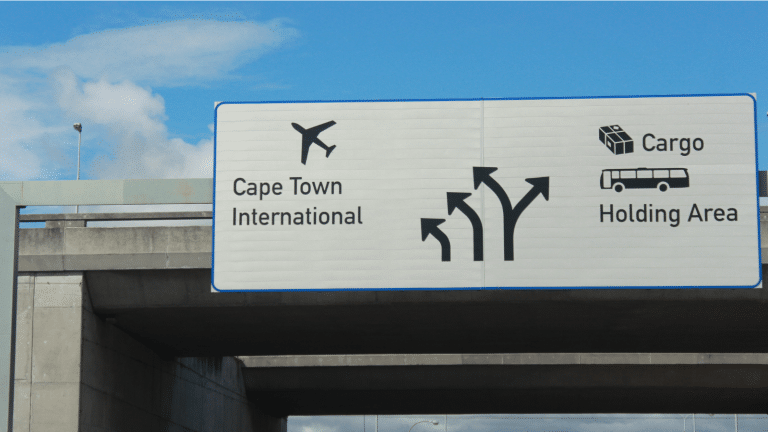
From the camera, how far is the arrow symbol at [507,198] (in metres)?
14.5

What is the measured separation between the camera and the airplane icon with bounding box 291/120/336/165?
14769 millimetres

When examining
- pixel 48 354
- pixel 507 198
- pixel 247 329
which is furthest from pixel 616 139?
pixel 48 354

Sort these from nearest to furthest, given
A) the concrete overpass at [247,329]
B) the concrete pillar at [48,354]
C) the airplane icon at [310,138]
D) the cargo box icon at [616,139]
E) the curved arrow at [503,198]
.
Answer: the curved arrow at [503,198], the cargo box icon at [616,139], the airplane icon at [310,138], the concrete pillar at [48,354], the concrete overpass at [247,329]

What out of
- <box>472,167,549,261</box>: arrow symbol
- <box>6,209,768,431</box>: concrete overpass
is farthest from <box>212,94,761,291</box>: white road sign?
<box>6,209,768,431</box>: concrete overpass

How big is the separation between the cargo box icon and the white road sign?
0.02 m

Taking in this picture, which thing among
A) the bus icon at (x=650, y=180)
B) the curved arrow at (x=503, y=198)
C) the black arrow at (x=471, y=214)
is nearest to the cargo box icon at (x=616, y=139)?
the bus icon at (x=650, y=180)

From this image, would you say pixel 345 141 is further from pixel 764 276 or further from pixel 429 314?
pixel 764 276

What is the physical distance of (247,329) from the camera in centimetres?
2111

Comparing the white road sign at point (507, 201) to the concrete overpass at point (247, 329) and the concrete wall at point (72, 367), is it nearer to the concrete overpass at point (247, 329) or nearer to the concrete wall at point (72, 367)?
the concrete overpass at point (247, 329)

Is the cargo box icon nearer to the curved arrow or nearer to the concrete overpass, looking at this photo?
A: the curved arrow

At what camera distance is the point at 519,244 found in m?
14.5

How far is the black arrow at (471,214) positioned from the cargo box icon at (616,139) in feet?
7.49

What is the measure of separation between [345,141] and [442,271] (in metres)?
2.51

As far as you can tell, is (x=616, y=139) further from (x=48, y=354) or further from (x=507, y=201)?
(x=48, y=354)
